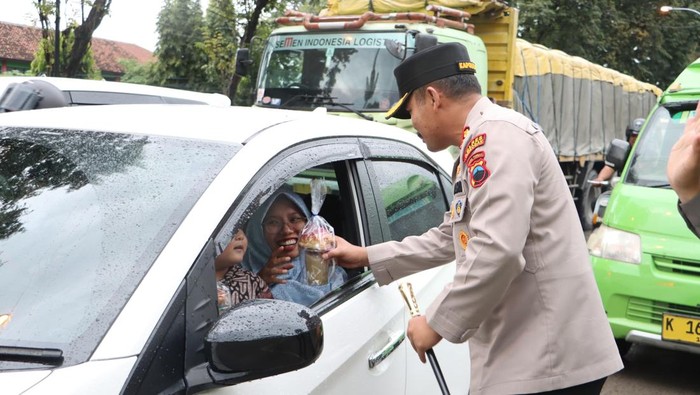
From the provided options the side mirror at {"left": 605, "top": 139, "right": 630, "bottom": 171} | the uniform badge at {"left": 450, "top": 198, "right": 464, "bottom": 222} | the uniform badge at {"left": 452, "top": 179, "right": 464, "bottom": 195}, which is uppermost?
the uniform badge at {"left": 452, "top": 179, "right": 464, "bottom": 195}

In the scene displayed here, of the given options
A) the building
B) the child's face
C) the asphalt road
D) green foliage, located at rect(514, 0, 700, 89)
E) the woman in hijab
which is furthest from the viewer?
green foliage, located at rect(514, 0, 700, 89)

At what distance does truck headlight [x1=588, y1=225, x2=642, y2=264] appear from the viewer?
4965 millimetres

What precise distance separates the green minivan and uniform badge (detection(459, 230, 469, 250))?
2.96m

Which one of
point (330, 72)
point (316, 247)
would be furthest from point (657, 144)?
point (316, 247)

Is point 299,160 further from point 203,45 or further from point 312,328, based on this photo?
point 203,45

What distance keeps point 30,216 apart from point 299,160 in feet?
2.41

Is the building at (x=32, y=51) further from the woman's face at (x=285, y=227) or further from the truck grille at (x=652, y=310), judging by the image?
the woman's face at (x=285, y=227)

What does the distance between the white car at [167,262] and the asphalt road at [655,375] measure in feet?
9.60

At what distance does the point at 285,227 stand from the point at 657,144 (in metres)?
4.03

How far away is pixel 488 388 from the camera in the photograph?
221 centimetres

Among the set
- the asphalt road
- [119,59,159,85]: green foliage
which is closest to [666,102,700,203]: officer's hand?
the asphalt road

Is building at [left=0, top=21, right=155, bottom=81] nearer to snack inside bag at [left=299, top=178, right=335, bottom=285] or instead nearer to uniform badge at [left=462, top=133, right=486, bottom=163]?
snack inside bag at [left=299, top=178, right=335, bottom=285]

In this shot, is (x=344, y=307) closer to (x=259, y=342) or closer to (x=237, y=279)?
(x=237, y=279)

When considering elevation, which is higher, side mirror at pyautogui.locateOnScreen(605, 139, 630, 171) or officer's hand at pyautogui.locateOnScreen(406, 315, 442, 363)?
officer's hand at pyautogui.locateOnScreen(406, 315, 442, 363)
